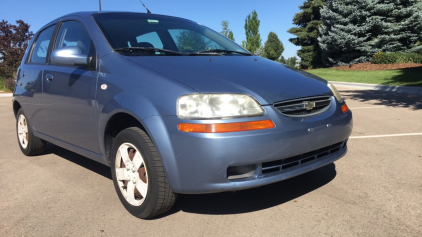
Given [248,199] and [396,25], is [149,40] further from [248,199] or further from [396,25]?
[396,25]

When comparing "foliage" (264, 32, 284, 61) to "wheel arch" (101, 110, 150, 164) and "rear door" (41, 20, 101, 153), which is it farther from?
"wheel arch" (101, 110, 150, 164)

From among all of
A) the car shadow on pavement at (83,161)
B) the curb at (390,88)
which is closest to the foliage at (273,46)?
the curb at (390,88)

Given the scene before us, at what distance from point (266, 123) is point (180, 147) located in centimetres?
61

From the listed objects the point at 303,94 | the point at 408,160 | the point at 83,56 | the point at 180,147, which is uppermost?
the point at 83,56

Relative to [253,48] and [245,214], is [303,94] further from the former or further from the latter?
[253,48]

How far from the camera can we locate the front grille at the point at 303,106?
2.78 meters

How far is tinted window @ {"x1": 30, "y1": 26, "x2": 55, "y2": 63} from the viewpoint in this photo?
14.7ft

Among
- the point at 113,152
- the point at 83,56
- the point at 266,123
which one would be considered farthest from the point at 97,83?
the point at 266,123

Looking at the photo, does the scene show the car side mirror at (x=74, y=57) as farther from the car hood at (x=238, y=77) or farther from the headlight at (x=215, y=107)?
the headlight at (x=215, y=107)

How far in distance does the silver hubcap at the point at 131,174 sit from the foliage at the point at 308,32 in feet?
99.8

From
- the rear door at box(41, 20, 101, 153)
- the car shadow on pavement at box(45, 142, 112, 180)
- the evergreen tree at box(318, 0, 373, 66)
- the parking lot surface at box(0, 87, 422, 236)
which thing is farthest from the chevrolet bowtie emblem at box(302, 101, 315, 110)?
the evergreen tree at box(318, 0, 373, 66)

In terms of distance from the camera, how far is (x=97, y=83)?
323 cm

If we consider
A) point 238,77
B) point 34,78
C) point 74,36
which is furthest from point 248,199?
point 34,78

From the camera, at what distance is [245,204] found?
3.16 m
